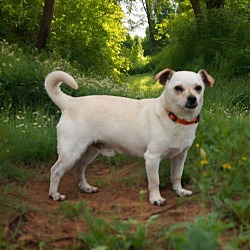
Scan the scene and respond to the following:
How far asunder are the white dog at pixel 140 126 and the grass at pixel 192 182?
0.27 metres

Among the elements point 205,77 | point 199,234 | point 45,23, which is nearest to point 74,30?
point 45,23

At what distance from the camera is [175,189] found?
13.2 ft

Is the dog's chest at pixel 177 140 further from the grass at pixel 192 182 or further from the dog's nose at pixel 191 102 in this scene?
the dog's nose at pixel 191 102

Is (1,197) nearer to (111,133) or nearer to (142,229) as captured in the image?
(111,133)

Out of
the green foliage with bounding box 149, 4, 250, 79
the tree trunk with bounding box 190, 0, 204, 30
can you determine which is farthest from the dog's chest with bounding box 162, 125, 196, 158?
the tree trunk with bounding box 190, 0, 204, 30

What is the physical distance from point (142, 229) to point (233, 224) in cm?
60

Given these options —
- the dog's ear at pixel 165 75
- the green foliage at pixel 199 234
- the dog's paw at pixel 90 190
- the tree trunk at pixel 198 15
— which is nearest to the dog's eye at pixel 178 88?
the dog's ear at pixel 165 75

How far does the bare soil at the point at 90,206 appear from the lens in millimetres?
3053

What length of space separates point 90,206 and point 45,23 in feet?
30.9

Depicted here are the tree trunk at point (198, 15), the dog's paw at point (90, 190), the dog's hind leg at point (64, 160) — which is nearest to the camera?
the dog's hind leg at point (64, 160)

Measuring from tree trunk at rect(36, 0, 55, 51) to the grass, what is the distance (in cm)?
676

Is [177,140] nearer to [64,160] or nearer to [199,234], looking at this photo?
[64,160]

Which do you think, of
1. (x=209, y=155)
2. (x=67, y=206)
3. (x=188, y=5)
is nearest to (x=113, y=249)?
(x=67, y=206)

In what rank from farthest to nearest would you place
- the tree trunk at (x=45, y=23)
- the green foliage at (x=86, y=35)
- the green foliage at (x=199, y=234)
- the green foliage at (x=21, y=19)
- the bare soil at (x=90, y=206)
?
the green foliage at (x=86, y=35) < the green foliage at (x=21, y=19) < the tree trunk at (x=45, y=23) < the bare soil at (x=90, y=206) < the green foliage at (x=199, y=234)
